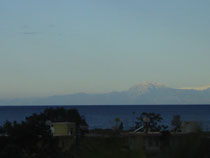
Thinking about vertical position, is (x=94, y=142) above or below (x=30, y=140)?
above

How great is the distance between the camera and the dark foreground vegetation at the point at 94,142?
3.49 metres

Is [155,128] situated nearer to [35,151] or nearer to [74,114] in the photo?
[74,114]

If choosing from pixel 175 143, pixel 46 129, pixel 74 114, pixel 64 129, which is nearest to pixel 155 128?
pixel 74 114

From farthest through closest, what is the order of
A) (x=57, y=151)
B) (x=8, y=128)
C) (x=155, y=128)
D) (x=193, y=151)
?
(x=155, y=128)
(x=8, y=128)
(x=57, y=151)
(x=193, y=151)

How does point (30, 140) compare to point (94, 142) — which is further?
point (30, 140)

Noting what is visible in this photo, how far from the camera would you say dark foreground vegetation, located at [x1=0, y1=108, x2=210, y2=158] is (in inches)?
137

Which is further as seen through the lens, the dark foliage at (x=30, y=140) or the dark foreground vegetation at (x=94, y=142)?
the dark foliage at (x=30, y=140)

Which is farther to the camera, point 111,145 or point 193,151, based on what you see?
point 193,151

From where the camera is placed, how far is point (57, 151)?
14.8m

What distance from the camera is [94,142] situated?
3740 millimetres

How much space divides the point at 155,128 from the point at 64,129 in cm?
931

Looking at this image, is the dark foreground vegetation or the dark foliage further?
the dark foliage

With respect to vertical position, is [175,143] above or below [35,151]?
above

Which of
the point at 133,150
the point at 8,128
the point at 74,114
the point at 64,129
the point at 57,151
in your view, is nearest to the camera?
the point at 133,150
